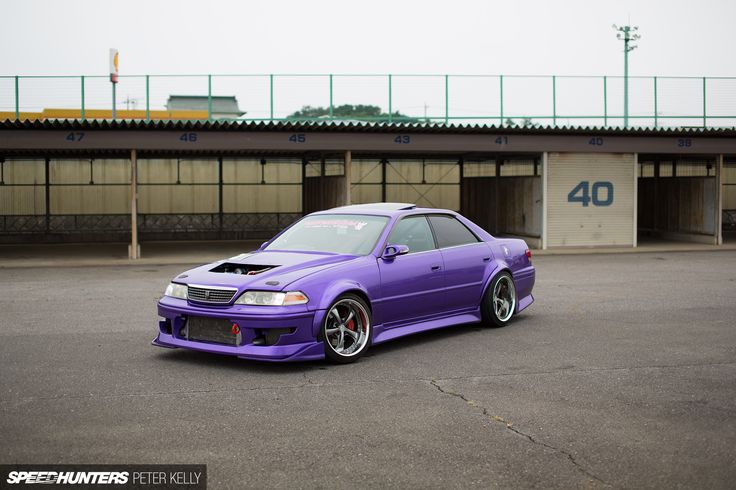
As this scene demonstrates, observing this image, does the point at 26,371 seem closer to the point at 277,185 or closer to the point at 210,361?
the point at 210,361

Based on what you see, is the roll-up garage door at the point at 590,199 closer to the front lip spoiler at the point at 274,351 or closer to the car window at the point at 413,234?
the car window at the point at 413,234

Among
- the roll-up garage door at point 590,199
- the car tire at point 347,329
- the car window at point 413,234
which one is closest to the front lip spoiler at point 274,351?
the car tire at point 347,329

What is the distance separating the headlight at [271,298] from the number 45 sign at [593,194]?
18.4m

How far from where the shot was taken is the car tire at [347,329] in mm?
7504

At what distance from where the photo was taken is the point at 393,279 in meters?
8.24

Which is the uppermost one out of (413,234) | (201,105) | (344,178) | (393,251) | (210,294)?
(201,105)

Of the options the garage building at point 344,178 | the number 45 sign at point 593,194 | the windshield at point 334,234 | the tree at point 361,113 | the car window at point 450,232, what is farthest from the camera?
the tree at point 361,113

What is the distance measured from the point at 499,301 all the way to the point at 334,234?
88.0 inches

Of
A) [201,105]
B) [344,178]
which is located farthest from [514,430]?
[201,105]

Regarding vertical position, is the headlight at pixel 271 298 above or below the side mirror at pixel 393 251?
below

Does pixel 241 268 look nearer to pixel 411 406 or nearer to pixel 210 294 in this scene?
pixel 210 294

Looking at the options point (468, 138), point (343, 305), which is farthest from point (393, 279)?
point (468, 138)

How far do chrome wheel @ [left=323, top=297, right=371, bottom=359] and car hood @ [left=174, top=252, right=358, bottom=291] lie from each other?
16.2 inches

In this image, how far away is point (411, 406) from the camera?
6.07 m
